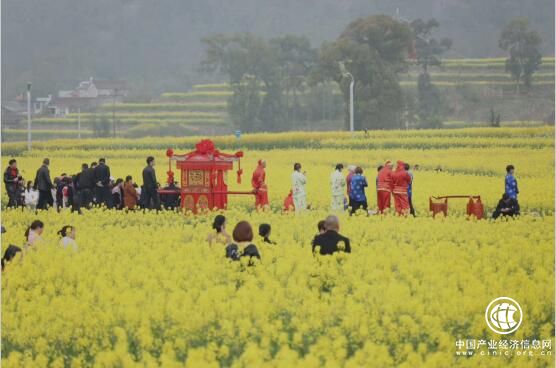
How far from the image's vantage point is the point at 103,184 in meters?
27.8

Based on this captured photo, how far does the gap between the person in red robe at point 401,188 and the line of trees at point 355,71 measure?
44.2 meters

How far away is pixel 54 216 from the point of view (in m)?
23.8

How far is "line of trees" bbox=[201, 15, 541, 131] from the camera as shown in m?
71.6

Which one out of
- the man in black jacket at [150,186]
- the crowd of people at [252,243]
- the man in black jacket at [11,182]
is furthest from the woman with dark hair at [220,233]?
the man in black jacket at [11,182]

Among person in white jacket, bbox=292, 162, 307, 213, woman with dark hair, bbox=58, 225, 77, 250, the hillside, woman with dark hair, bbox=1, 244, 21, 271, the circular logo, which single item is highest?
the hillside

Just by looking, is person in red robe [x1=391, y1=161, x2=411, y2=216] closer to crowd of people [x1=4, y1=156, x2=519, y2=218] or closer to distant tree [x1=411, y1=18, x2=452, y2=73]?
crowd of people [x1=4, y1=156, x2=519, y2=218]

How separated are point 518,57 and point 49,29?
47.9 metres

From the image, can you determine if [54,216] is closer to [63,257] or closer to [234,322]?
[63,257]

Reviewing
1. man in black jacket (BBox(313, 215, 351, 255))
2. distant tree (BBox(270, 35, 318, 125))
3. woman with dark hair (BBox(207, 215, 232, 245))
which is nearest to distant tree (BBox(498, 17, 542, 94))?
distant tree (BBox(270, 35, 318, 125))

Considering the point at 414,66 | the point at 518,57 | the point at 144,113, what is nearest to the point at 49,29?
the point at 144,113

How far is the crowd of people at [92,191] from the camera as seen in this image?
26.3 m

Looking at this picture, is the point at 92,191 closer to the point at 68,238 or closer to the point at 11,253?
the point at 68,238

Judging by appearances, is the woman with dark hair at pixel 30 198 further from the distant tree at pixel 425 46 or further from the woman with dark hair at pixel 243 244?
the distant tree at pixel 425 46

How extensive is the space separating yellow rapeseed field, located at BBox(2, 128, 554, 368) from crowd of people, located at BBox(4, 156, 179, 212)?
329cm
